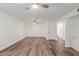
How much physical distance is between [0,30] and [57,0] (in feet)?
17.3

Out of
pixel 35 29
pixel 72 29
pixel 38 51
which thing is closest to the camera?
pixel 38 51

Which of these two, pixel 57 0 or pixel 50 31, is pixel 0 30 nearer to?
pixel 57 0

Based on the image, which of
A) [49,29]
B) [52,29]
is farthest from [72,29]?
[49,29]

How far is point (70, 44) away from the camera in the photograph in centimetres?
708

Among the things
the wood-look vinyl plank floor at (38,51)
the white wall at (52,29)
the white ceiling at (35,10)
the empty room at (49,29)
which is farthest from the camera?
the white wall at (52,29)

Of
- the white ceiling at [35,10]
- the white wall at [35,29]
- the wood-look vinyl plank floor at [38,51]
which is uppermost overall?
the white ceiling at [35,10]

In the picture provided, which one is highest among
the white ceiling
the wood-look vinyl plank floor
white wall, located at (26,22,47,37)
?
the white ceiling

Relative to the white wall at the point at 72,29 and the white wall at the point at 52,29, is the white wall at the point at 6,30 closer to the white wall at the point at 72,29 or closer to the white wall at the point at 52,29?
the white wall at the point at 72,29

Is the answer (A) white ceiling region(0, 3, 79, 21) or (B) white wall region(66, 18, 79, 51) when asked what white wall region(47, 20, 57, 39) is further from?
(A) white ceiling region(0, 3, 79, 21)

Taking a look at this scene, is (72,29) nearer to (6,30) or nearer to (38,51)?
(38,51)

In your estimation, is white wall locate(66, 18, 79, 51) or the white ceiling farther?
white wall locate(66, 18, 79, 51)

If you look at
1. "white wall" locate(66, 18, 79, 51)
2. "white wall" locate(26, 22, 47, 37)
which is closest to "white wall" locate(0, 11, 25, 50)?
"white wall" locate(66, 18, 79, 51)

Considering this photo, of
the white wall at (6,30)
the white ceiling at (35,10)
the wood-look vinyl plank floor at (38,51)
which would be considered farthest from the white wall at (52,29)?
the white ceiling at (35,10)

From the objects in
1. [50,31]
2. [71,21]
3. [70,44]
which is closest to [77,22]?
[71,21]
